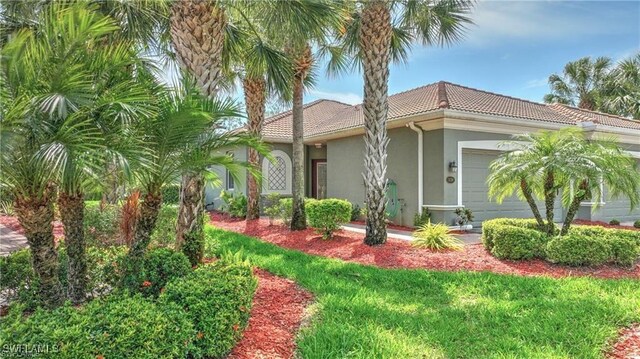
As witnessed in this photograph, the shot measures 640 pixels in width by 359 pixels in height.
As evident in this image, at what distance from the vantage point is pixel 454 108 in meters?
12.1

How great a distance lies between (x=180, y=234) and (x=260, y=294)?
2.15 metres

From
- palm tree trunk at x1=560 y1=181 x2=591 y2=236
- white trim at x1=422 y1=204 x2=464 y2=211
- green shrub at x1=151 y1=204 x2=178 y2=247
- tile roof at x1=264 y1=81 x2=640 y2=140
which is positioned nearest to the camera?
palm tree trunk at x1=560 y1=181 x2=591 y2=236

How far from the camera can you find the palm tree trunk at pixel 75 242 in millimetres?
4514

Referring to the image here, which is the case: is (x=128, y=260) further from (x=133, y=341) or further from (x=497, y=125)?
(x=497, y=125)

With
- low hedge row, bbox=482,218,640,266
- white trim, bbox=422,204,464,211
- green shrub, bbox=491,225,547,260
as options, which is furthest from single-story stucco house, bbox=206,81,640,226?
green shrub, bbox=491,225,547,260

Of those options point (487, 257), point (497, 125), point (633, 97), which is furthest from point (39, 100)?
point (633, 97)

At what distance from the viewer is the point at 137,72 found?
191 inches

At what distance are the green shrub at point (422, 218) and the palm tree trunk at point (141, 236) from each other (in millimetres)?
9508

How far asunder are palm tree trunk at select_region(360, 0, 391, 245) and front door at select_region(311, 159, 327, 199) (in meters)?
9.29

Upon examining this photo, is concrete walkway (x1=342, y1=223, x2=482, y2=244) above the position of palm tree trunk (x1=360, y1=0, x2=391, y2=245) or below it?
below

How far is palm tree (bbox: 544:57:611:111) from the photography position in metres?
28.7

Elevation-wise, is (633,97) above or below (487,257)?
above

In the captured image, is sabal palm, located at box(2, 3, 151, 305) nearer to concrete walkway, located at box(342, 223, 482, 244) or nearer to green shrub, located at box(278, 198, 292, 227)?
concrete walkway, located at box(342, 223, 482, 244)

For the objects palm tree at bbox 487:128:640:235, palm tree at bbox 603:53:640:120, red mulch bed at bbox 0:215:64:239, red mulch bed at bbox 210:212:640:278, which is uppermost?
palm tree at bbox 603:53:640:120
